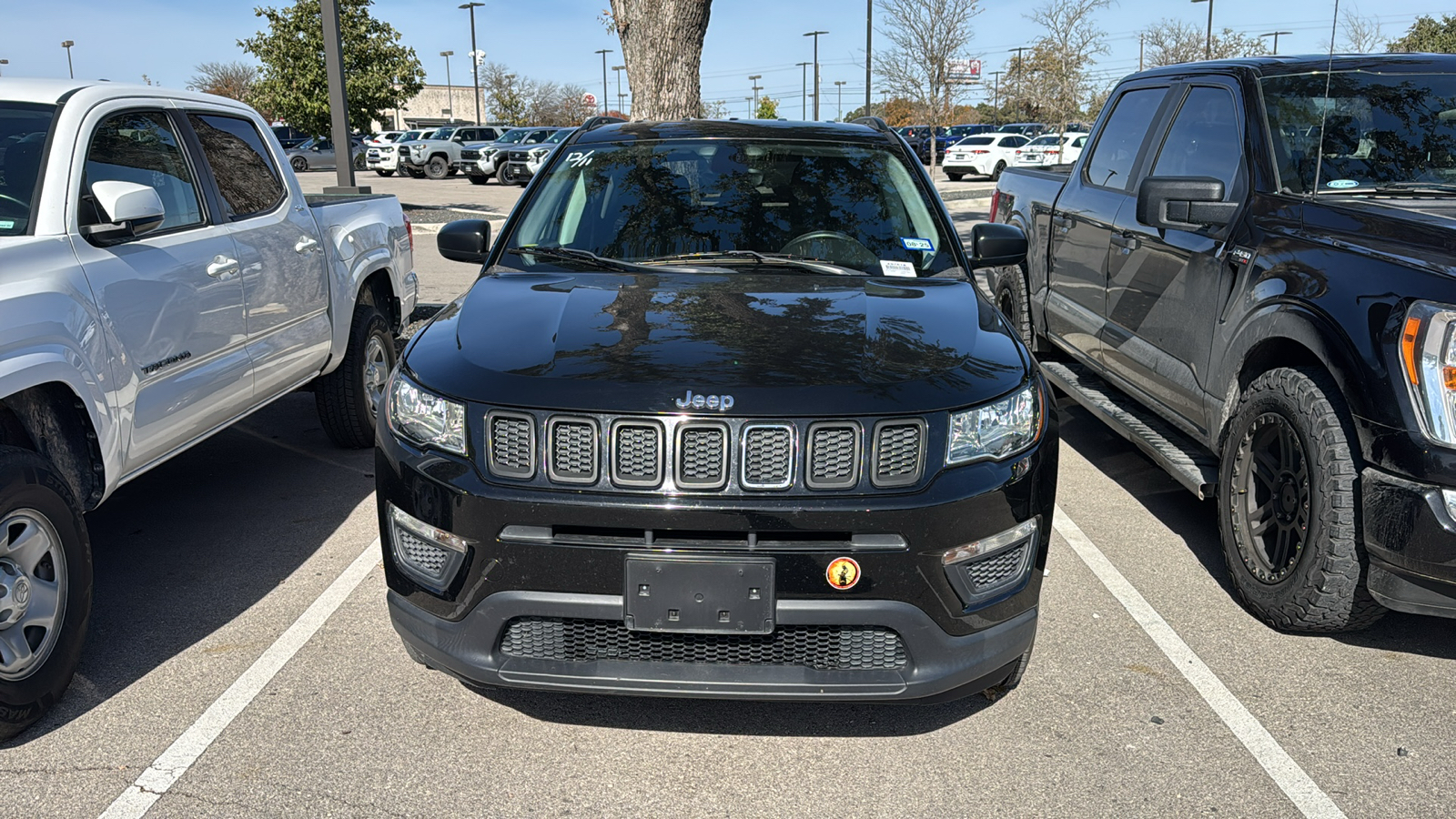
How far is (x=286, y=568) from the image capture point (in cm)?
450

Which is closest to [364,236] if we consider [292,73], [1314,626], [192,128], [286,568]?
[192,128]

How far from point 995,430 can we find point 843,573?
1.84ft

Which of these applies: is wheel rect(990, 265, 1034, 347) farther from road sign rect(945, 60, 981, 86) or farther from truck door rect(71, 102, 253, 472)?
road sign rect(945, 60, 981, 86)

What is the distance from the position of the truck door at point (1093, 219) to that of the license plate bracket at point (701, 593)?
3562mm

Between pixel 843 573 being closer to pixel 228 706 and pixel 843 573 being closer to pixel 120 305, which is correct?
pixel 228 706

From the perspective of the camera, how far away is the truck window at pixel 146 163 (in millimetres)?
4000

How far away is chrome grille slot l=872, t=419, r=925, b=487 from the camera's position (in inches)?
109

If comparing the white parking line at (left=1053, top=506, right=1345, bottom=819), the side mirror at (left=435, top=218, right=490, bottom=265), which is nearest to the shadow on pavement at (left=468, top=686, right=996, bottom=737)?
the white parking line at (left=1053, top=506, right=1345, bottom=819)

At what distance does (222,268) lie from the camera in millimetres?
4508

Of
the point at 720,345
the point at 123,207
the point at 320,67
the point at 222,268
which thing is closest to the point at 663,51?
the point at 222,268

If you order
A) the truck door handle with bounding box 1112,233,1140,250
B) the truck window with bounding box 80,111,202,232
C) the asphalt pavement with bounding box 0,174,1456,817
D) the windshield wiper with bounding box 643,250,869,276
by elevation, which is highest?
the truck window with bounding box 80,111,202,232

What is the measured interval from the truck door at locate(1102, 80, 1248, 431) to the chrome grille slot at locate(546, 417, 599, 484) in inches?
109

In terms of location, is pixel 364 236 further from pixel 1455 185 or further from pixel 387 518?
pixel 1455 185

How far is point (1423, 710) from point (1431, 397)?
→ 95cm
